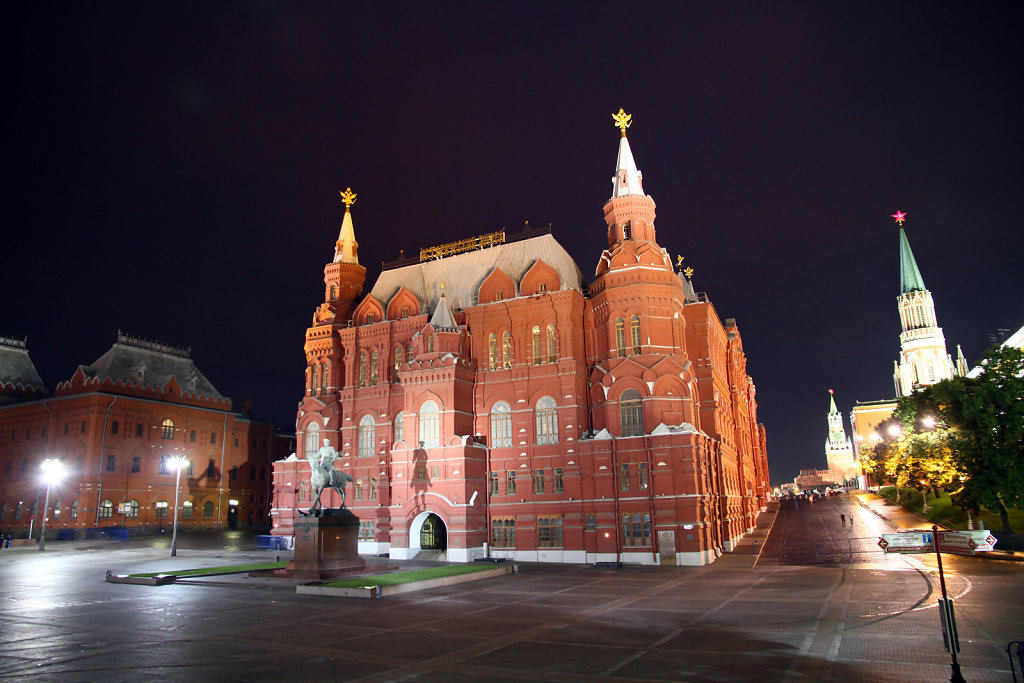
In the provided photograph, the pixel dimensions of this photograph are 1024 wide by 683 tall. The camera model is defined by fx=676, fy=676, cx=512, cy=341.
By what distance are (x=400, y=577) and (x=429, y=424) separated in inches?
752

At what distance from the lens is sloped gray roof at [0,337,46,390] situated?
8194 centimetres

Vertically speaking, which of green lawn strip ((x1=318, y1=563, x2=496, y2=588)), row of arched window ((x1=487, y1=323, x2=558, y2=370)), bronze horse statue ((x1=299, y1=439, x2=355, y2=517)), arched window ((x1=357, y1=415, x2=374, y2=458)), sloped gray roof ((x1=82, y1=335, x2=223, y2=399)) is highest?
sloped gray roof ((x1=82, y1=335, x2=223, y2=399))

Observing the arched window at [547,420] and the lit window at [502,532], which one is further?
the arched window at [547,420]

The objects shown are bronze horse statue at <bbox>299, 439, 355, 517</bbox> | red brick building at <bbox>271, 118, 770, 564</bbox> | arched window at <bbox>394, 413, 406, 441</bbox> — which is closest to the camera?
bronze horse statue at <bbox>299, 439, 355, 517</bbox>

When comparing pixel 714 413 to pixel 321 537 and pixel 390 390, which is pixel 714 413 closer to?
pixel 390 390

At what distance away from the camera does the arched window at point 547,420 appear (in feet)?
163

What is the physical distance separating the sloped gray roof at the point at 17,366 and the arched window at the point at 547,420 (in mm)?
69538

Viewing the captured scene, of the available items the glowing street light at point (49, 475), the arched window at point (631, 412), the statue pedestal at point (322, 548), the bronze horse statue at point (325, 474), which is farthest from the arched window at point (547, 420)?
the glowing street light at point (49, 475)

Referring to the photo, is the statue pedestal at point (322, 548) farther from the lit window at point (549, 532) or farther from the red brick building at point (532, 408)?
the lit window at point (549, 532)

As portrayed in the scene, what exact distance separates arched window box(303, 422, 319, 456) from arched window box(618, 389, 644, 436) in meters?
27.5

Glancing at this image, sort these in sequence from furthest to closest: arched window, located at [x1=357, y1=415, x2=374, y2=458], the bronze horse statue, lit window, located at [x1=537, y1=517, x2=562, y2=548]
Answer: arched window, located at [x1=357, y1=415, x2=374, y2=458] → lit window, located at [x1=537, y1=517, x2=562, y2=548] → the bronze horse statue

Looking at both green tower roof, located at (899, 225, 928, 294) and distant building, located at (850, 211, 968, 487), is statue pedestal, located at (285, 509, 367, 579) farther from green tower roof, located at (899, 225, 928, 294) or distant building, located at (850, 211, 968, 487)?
green tower roof, located at (899, 225, 928, 294)

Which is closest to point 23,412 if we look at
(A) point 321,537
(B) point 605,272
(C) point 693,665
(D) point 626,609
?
(A) point 321,537

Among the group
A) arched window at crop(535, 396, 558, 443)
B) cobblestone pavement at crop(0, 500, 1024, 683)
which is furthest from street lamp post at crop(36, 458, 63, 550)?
arched window at crop(535, 396, 558, 443)
